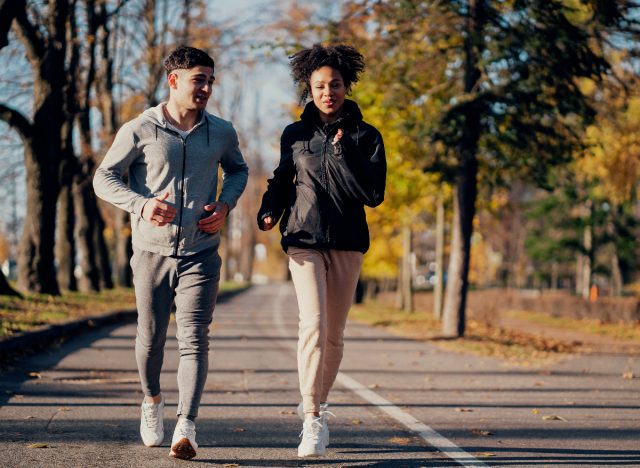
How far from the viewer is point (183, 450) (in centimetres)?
496

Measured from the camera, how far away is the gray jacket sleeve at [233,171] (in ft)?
17.9

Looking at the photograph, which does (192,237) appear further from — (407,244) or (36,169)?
(407,244)

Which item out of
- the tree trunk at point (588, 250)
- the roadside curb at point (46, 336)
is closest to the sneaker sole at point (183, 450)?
the roadside curb at point (46, 336)

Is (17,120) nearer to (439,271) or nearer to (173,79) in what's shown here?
(439,271)

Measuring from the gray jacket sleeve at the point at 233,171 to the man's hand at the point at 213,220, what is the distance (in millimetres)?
156

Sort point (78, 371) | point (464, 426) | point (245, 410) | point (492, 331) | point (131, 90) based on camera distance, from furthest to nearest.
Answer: point (131, 90) → point (492, 331) → point (78, 371) → point (245, 410) → point (464, 426)

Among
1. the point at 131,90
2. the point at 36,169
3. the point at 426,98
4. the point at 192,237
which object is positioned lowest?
the point at 192,237

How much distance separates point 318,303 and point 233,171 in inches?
35.5

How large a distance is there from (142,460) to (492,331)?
15.7 metres

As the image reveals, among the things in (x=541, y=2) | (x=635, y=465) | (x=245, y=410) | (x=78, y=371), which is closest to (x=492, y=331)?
(x=541, y=2)

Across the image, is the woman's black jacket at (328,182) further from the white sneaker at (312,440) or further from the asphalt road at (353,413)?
the asphalt road at (353,413)

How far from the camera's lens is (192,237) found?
5230mm

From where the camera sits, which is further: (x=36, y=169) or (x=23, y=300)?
(x=36, y=169)

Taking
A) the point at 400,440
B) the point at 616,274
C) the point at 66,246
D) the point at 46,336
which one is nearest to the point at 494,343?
the point at 46,336
